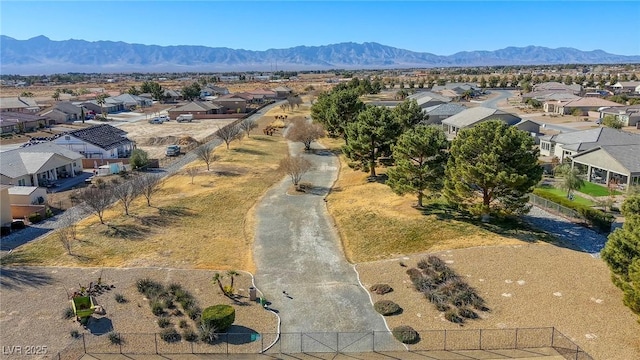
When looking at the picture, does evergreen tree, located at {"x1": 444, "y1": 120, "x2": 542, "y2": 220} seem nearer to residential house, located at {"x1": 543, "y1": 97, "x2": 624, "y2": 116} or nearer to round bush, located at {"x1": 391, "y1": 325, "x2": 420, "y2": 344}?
round bush, located at {"x1": 391, "y1": 325, "x2": 420, "y2": 344}

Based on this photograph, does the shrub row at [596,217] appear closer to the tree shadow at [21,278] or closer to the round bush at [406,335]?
the round bush at [406,335]

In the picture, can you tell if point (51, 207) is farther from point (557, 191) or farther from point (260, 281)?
point (557, 191)

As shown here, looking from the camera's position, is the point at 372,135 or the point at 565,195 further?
the point at 372,135

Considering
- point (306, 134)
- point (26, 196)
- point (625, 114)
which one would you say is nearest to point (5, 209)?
point (26, 196)

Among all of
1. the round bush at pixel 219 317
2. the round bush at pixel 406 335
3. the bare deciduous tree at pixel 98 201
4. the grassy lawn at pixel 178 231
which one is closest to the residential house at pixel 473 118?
the grassy lawn at pixel 178 231

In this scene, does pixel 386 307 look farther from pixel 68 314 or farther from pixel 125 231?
pixel 125 231

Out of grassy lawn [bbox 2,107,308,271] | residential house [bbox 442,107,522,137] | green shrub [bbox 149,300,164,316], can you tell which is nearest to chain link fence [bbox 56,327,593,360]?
green shrub [bbox 149,300,164,316]
